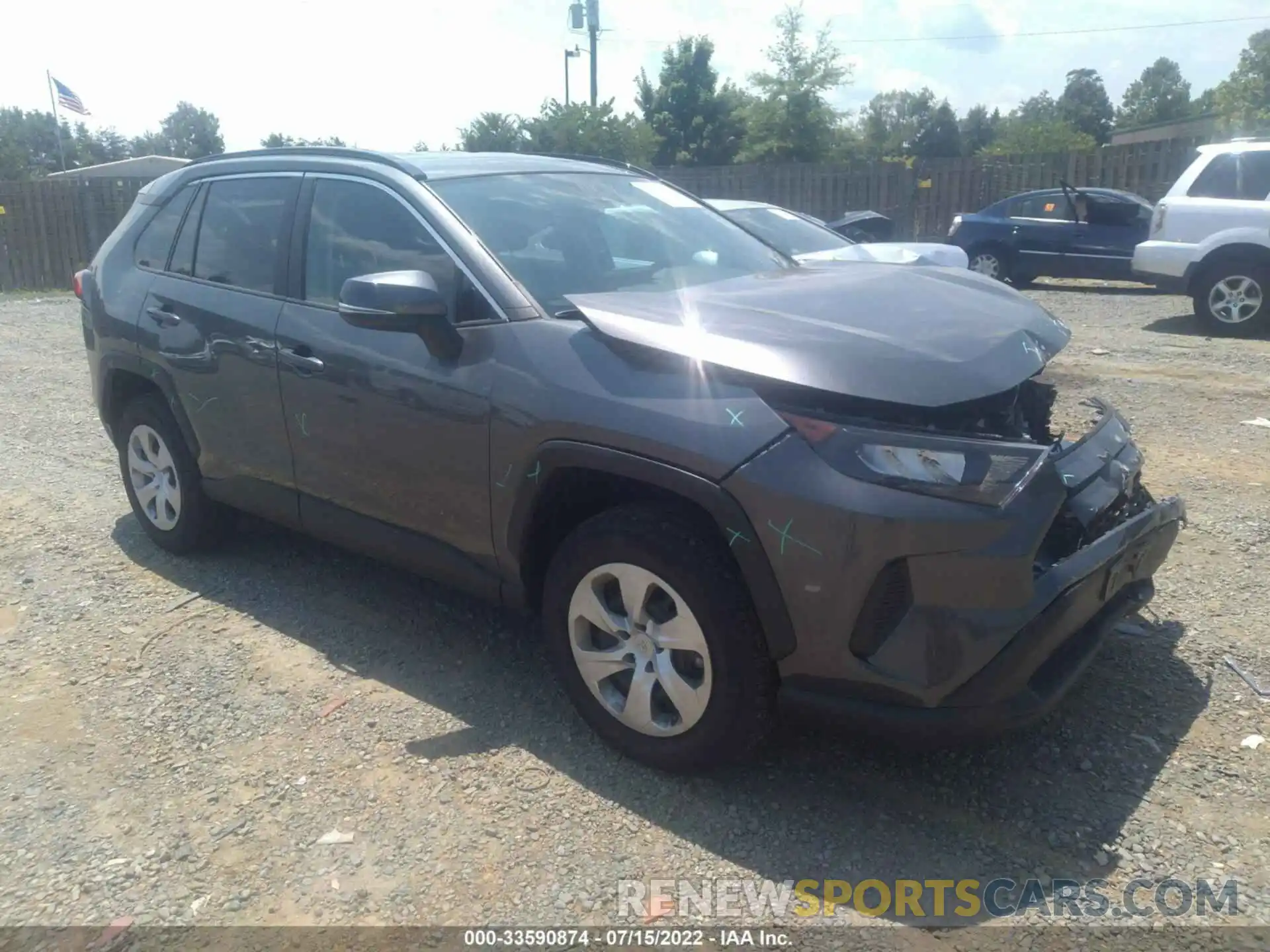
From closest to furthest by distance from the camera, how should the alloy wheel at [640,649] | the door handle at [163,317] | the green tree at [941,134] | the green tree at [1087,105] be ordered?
1. the alloy wheel at [640,649]
2. the door handle at [163,317]
3. the green tree at [941,134]
4. the green tree at [1087,105]

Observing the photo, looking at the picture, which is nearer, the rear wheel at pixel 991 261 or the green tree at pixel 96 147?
the rear wheel at pixel 991 261

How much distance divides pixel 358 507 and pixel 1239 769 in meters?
3.02

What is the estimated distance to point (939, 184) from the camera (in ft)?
63.4

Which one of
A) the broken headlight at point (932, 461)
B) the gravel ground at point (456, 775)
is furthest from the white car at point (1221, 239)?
the broken headlight at point (932, 461)

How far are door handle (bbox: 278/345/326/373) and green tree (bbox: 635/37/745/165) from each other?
43937mm

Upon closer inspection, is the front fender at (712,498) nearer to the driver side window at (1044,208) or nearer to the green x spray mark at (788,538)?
the green x spray mark at (788,538)

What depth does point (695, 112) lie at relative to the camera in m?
46.4

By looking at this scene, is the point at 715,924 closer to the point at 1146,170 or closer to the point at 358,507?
the point at 358,507

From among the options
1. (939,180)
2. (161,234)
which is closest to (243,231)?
(161,234)

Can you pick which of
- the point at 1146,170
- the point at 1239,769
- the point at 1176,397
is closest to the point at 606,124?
the point at 1146,170

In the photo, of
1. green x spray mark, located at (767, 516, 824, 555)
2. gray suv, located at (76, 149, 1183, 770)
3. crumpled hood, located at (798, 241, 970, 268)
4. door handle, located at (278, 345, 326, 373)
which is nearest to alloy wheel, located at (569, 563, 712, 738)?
gray suv, located at (76, 149, 1183, 770)

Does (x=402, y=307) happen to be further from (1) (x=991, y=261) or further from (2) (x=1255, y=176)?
(1) (x=991, y=261)

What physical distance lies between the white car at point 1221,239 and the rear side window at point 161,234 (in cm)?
954

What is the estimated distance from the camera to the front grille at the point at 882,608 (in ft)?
8.55
